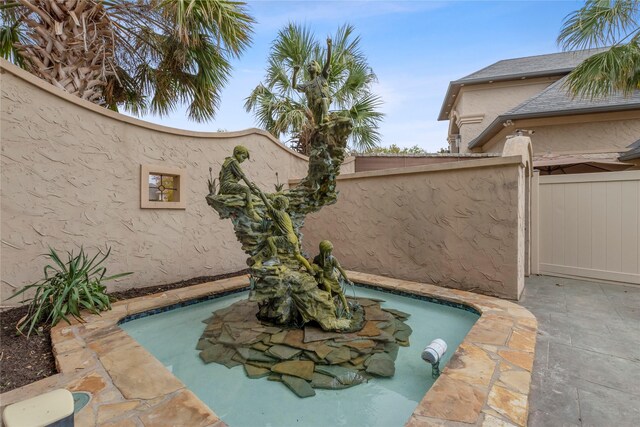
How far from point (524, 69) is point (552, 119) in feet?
13.2

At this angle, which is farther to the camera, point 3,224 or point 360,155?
point 360,155

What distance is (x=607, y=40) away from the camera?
4938 mm

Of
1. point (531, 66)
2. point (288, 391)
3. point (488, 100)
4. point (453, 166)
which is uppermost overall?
point (531, 66)

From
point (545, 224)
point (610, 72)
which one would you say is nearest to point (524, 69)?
point (610, 72)

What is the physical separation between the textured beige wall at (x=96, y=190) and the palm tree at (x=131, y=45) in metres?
1.05

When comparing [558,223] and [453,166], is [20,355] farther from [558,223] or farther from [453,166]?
[558,223]

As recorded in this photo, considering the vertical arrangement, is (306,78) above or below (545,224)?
above

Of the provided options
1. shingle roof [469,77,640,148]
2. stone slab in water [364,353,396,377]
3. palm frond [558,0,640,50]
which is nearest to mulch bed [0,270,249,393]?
stone slab in water [364,353,396,377]

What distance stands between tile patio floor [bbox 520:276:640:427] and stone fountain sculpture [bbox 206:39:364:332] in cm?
177

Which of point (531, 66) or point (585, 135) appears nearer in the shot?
point (585, 135)

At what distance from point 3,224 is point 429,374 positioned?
535 centimetres

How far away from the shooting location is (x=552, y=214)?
5.49 metres

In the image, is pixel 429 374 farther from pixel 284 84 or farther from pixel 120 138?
pixel 284 84

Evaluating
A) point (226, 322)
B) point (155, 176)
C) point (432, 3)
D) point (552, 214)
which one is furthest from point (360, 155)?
point (226, 322)
